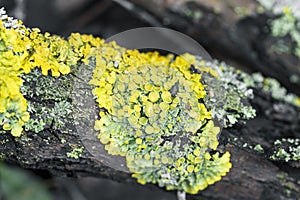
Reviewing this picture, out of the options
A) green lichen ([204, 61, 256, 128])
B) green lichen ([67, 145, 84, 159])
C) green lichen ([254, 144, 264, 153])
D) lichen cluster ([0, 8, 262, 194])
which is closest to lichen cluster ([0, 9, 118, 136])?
lichen cluster ([0, 8, 262, 194])

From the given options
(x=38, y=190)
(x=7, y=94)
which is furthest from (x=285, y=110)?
(x=38, y=190)

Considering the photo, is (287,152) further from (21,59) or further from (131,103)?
(21,59)

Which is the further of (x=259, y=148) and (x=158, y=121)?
(x=259, y=148)

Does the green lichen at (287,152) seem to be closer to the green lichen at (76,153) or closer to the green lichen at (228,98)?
the green lichen at (228,98)

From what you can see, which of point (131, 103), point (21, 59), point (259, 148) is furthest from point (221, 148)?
point (21, 59)

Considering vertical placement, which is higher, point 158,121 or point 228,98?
point 228,98

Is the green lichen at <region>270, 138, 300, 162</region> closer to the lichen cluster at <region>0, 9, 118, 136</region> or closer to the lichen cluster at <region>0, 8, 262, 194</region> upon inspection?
the lichen cluster at <region>0, 8, 262, 194</region>

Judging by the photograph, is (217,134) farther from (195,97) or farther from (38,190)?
(38,190)

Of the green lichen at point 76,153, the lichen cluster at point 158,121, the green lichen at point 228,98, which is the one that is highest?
→ the green lichen at point 228,98

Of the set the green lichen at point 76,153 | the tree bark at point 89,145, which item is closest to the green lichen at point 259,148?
the tree bark at point 89,145
